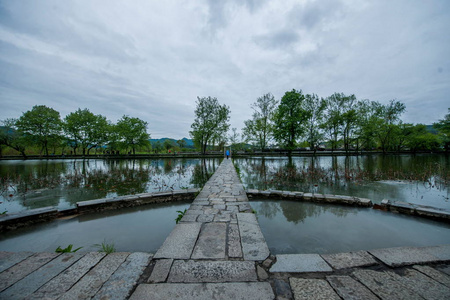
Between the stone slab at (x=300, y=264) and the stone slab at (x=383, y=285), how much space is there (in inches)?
11.2

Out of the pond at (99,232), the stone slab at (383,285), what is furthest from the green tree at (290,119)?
the stone slab at (383,285)

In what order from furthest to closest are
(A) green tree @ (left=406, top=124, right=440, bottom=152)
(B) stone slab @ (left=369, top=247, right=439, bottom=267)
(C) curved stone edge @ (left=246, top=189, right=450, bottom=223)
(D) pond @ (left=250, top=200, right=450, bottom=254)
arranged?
(A) green tree @ (left=406, top=124, right=440, bottom=152)
(C) curved stone edge @ (left=246, top=189, right=450, bottom=223)
(D) pond @ (left=250, top=200, right=450, bottom=254)
(B) stone slab @ (left=369, top=247, right=439, bottom=267)

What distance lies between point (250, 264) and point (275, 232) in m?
1.48

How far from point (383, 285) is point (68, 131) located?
39.6m

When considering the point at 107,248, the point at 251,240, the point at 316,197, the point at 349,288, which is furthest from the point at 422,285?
the point at 107,248

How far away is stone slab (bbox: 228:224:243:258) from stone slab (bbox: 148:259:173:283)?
2.27 feet

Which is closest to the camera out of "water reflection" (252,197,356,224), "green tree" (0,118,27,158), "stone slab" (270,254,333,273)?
"stone slab" (270,254,333,273)

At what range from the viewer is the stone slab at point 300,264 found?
170 cm

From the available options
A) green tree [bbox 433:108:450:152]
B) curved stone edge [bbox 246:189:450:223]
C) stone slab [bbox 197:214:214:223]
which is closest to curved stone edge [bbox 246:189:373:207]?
curved stone edge [bbox 246:189:450:223]

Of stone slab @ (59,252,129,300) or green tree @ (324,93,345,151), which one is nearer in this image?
stone slab @ (59,252,129,300)

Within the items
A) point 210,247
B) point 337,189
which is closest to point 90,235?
point 210,247

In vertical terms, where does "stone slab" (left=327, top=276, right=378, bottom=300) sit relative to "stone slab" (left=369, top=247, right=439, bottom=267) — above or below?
above

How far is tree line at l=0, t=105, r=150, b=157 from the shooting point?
26.5 metres

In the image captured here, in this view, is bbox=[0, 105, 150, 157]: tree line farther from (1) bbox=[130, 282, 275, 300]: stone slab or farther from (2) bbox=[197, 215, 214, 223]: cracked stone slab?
(1) bbox=[130, 282, 275, 300]: stone slab
